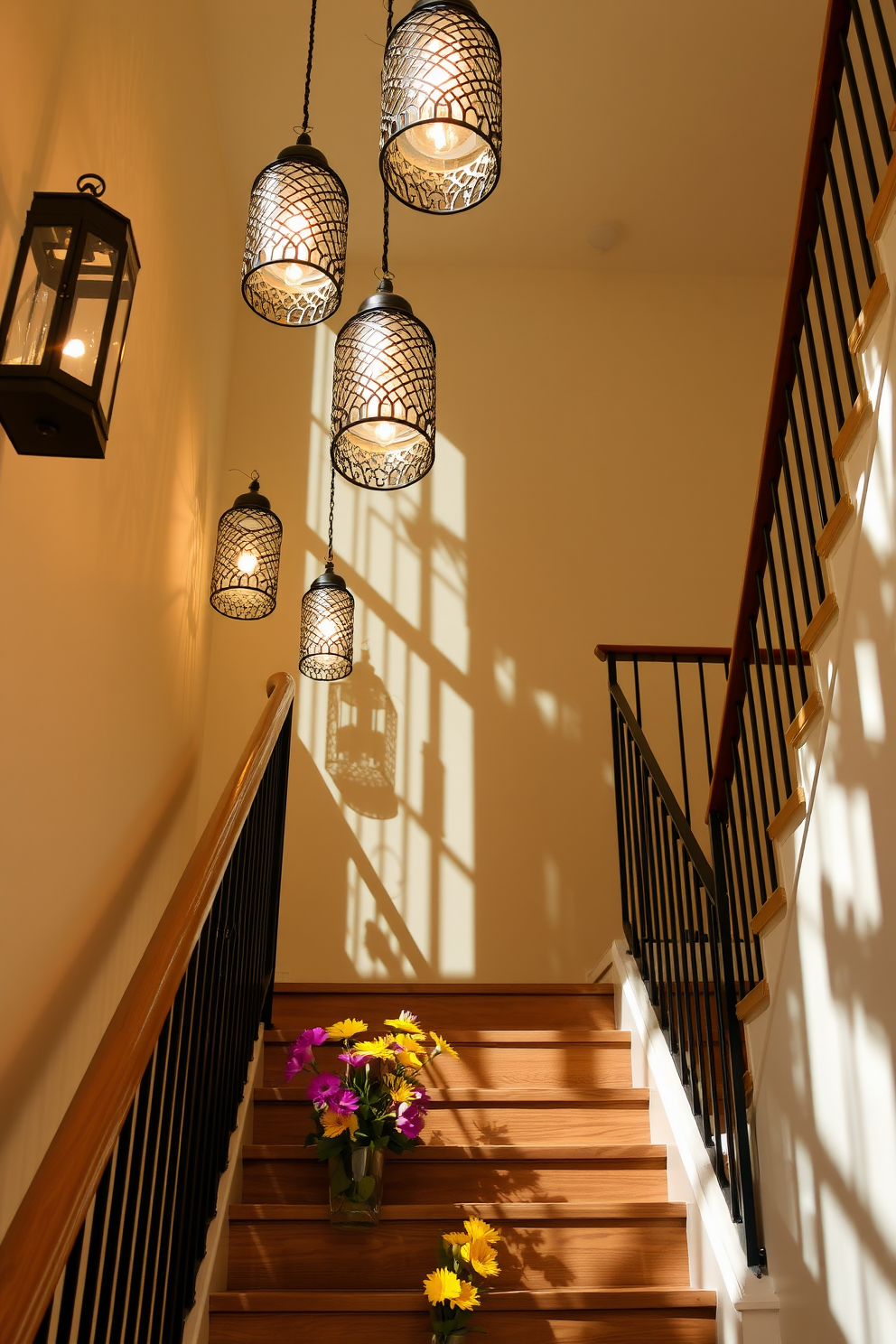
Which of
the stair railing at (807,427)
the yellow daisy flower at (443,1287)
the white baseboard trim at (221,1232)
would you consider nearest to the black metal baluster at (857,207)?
the stair railing at (807,427)

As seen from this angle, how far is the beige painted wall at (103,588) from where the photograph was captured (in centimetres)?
235

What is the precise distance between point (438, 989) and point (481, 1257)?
136cm

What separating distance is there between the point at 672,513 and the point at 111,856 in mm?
3541

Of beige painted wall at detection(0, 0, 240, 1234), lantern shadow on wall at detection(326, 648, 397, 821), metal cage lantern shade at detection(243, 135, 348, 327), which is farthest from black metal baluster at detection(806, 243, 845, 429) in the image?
lantern shadow on wall at detection(326, 648, 397, 821)

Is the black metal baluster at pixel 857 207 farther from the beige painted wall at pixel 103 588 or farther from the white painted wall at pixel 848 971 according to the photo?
the beige painted wall at pixel 103 588

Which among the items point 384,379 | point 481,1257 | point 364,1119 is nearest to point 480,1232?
point 481,1257

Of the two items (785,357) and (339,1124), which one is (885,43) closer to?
(785,357)

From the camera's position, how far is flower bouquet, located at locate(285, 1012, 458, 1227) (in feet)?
8.19

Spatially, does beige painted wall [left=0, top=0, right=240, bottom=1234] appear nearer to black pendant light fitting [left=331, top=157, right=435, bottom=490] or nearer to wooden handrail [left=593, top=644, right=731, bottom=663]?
black pendant light fitting [left=331, top=157, right=435, bottom=490]

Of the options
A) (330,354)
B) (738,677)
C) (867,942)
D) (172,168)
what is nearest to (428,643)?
(330,354)

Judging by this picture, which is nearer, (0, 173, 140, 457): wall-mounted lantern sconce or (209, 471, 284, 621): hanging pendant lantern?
(0, 173, 140, 457): wall-mounted lantern sconce

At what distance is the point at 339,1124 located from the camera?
8.20 feet

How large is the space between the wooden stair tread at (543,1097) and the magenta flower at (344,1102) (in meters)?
0.49

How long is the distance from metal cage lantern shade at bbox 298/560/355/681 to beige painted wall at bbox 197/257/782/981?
1.65 ft
